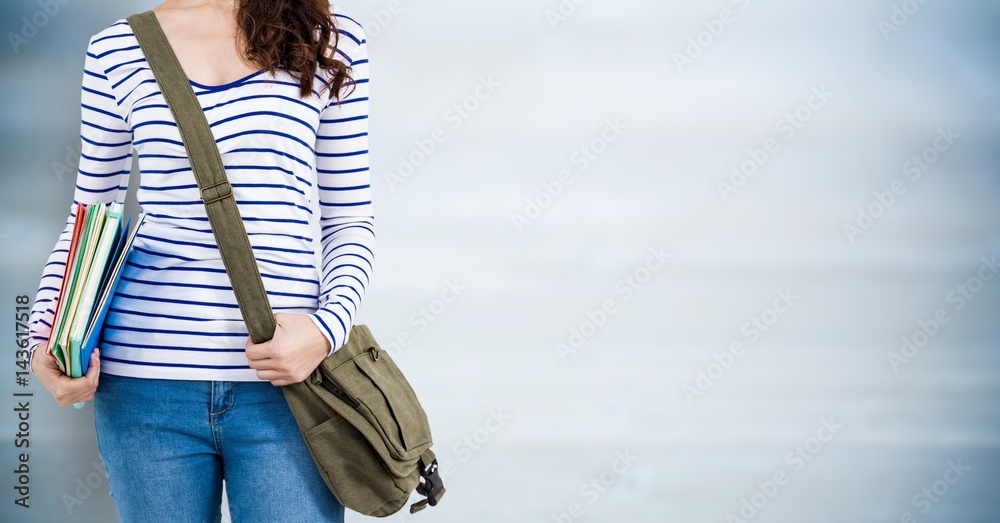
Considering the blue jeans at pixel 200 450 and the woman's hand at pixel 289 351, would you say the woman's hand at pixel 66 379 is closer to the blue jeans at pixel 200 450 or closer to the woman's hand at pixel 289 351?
the blue jeans at pixel 200 450

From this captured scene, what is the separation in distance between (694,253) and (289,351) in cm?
124

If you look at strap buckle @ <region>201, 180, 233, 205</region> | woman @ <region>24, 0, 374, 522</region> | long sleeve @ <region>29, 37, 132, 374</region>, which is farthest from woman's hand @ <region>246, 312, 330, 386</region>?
long sleeve @ <region>29, 37, 132, 374</region>

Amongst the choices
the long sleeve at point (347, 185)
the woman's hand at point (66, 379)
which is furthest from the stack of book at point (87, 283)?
the long sleeve at point (347, 185)

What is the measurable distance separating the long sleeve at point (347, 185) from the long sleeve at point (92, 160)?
9.6 inches

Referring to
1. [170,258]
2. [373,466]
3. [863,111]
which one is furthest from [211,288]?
[863,111]

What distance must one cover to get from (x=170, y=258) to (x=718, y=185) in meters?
1.33

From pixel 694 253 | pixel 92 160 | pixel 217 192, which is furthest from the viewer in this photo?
pixel 694 253

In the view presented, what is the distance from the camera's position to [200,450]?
3.26 ft

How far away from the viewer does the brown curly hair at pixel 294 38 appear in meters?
1.02

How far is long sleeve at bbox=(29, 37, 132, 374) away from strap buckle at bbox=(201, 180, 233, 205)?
0.56 feet

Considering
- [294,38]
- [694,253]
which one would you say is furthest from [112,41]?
[694,253]

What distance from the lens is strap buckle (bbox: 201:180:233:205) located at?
0.94 metres

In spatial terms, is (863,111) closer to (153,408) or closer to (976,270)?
(976,270)

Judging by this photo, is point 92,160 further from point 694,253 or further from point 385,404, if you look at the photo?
point 694,253
